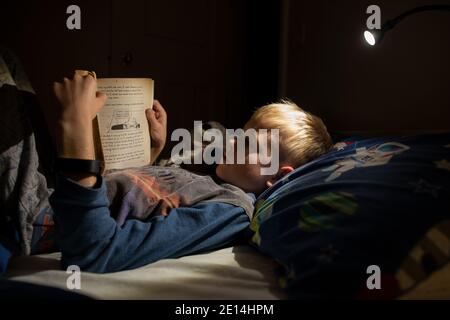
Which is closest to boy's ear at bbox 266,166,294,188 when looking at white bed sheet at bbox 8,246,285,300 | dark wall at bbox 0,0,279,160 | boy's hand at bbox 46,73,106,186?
white bed sheet at bbox 8,246,285,300

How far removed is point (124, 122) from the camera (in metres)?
0.86

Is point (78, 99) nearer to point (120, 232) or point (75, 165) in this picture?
point (75, 165)

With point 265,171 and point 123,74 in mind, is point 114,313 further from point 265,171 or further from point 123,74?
point 123,74

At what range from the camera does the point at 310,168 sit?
85 cm

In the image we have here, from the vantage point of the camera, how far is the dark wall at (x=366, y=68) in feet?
4.26

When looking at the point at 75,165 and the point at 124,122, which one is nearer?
the point at 75,165

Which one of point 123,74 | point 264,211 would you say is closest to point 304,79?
point 123,74

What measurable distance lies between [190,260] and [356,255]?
30cm

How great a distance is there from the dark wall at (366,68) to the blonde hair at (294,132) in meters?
0.46

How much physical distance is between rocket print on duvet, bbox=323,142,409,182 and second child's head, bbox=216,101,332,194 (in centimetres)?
20

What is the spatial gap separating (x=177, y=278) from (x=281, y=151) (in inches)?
19.8

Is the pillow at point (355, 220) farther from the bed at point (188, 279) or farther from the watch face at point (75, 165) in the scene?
the watch face at point (75, 165)

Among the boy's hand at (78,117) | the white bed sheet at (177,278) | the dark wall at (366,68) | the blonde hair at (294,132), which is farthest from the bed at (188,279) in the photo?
the dark wall at (366,68)

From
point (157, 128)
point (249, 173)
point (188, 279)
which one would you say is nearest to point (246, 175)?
point (249, 173)
